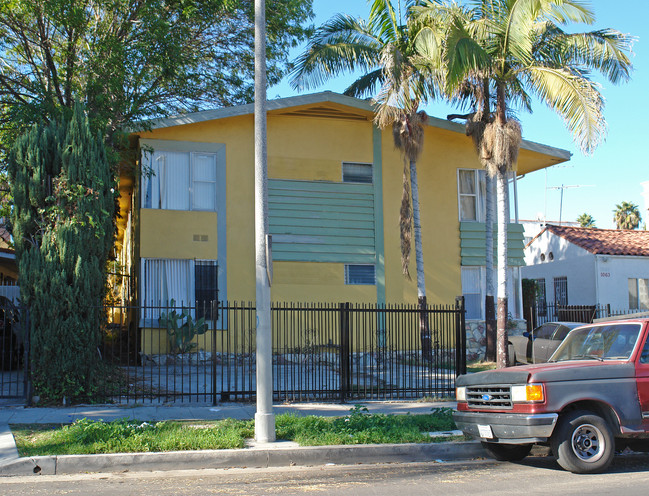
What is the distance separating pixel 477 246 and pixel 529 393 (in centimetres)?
1350

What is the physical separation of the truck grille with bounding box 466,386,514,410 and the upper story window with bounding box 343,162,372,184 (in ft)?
39.5

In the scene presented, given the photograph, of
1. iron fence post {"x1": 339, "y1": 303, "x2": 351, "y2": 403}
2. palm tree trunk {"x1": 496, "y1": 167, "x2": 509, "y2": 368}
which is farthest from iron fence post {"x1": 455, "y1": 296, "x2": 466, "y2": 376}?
palm tree trunk {"x1": 496, "y1": 167, "x2": 509, "y2": 368}

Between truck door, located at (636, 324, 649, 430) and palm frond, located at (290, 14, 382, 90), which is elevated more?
palm frond, located at (290, 14, 382, 90)

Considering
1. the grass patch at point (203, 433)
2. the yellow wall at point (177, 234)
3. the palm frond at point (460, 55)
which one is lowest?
the grass patch at point (203, 433)

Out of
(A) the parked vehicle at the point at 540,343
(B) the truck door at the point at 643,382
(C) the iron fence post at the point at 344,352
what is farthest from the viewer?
(A) the parked vehicle at the point at 540,343

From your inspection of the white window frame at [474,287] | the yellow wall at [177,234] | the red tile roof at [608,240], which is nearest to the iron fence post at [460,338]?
the white window frame at [474,287]

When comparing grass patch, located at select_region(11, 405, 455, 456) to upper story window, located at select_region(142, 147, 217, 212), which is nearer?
grass patch, located at select_region(11, 405, 455, 456)

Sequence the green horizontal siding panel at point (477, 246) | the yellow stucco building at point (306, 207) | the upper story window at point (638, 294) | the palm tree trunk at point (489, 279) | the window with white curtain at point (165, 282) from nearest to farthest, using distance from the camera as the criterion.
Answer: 1. the window with white curtain at point (165, 282)
2. the yellow stucco building at point (306, 207)
3. the palm tree trunk at point (489, 279)
4. the green horizontal siding panel at point (477, 246)
5. the upper story window at point (638, 294)

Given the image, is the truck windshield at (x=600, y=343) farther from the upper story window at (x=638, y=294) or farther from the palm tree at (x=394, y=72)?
the upper story window at (x=638, y=294)

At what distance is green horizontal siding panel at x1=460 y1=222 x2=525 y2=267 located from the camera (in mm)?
20438

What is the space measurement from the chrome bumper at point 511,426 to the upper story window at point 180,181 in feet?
39.8

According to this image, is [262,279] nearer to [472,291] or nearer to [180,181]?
[180,181]

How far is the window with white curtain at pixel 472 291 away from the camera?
20.5 meters

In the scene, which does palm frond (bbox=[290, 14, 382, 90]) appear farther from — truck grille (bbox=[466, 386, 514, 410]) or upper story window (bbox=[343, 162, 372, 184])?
truck grille (bbox=[466, 386, 514, 410])
